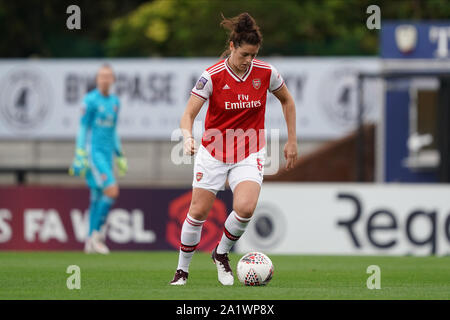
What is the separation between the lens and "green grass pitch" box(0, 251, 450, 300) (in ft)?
28.2

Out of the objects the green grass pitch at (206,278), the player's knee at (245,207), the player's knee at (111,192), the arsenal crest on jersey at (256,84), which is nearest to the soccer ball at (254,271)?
the green grass pitch at (206,278)

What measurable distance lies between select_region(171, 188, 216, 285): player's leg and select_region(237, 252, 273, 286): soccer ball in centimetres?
46

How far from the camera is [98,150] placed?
15430 mm

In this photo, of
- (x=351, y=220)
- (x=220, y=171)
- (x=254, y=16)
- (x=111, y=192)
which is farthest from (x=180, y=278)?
(x=254, y=16)

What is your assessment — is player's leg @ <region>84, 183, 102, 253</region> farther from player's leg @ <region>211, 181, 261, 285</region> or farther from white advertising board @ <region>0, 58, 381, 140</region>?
white advertising board @ <region>0, 58, 381, 140</region>

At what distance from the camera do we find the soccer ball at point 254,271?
9.45m

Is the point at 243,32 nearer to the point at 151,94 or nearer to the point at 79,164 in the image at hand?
the point at 79,164

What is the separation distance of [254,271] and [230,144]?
1.12m

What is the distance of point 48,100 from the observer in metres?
27.0

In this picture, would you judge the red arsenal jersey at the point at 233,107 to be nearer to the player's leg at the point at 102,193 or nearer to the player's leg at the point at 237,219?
the player's leg at the point at 237,219

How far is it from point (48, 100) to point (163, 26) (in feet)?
31.1

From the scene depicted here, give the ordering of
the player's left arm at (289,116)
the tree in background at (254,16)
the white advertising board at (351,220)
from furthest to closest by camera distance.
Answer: the tree in background at (254,16) → the white advertising board at (351,220) → the player's left arm at (289,116)

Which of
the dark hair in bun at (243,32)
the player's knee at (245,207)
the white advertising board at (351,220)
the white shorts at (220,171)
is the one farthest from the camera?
the white advertising board at (351,220)
